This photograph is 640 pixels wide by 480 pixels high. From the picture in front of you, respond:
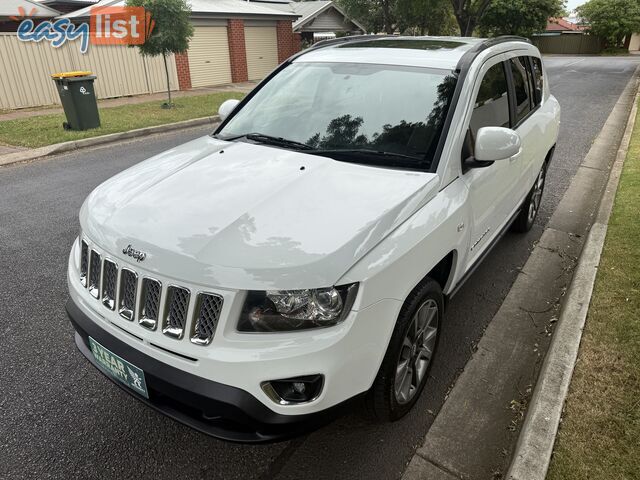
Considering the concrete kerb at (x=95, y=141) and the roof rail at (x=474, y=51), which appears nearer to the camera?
the roof rail at (x=474, y=51)

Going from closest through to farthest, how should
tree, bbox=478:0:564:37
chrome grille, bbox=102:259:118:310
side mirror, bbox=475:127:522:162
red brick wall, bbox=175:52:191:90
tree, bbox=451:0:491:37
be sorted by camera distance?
chrome grille, bbox=102:259:118:310
side mirror, bbox=475:127:522:162
red brick wall, bbox=175:52:191:90
tree, bbox=451:0:491:37
tree, bbox=478:0:564:37

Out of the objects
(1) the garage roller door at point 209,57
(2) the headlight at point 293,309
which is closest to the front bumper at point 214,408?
(2) the headlight at point 293,309

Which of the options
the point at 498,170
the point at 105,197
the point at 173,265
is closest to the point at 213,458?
the point at 173,265

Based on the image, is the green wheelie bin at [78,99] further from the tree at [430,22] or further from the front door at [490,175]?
the tree at [430,22]

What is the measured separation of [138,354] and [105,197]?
0.94m

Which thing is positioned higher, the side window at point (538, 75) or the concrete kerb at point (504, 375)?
the side window at point (538, 75)

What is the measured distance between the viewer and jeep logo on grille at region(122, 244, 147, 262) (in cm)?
212

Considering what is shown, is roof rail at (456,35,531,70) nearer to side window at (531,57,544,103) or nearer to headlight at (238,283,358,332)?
side window at (531,57,544,103)

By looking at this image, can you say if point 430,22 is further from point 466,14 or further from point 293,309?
point 293,309

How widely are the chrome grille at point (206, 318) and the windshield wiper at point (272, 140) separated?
4.36 ft

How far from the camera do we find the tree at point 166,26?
41.1 ft

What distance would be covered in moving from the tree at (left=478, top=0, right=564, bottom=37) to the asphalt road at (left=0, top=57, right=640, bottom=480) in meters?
38.4

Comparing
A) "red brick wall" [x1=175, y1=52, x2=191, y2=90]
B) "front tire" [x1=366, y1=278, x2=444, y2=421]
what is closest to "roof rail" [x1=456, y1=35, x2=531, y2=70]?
"front tire" [x1=366, y1=278, x2=444, y2=421]

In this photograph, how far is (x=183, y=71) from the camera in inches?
734
